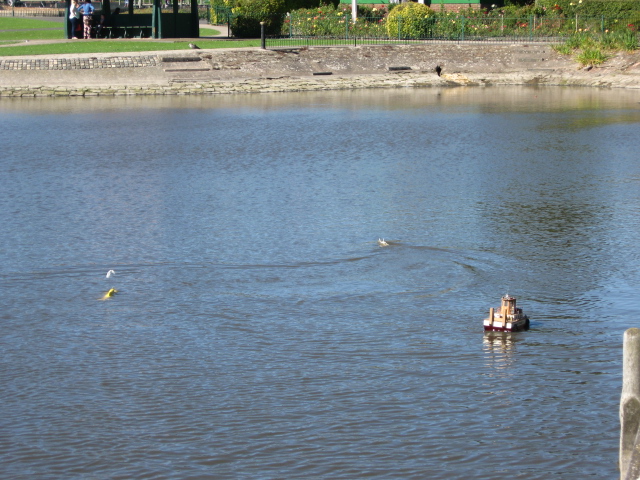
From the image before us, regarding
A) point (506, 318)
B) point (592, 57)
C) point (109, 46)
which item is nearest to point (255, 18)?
point (109, 46)

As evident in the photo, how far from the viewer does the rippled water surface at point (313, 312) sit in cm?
796

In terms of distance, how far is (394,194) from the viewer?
17719mm

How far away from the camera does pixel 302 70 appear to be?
38.3 metres

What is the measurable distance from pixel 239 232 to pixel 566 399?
7.21 metres

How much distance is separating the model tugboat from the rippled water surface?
0.18 metres

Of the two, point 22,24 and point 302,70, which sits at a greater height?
point 22,24

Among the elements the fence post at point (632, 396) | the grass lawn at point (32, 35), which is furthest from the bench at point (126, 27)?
the fence post at point (632, 396)

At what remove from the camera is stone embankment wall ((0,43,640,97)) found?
35.0 metres

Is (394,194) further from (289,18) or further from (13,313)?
(289,18)

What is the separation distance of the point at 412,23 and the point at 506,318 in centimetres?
3568

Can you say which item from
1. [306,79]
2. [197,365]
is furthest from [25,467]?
[306,79]

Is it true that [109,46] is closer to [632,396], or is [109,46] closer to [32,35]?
[32,35]

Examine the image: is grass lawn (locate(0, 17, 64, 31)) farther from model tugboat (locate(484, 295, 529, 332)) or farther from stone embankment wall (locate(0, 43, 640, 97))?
model tugboat (locate(484, 295, 529, 332))

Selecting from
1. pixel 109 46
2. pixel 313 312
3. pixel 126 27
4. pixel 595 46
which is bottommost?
pixel 313 312
